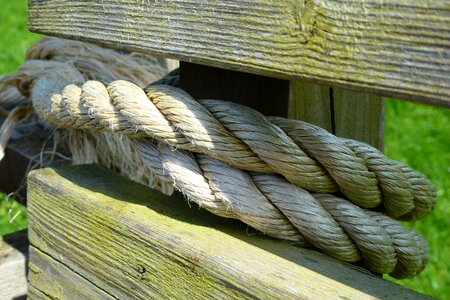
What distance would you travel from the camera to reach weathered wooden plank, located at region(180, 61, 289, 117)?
1.13 meters

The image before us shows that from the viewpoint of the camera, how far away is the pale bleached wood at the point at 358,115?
129cm

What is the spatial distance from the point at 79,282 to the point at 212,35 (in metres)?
0.54

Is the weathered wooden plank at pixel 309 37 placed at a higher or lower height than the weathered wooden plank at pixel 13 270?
higher

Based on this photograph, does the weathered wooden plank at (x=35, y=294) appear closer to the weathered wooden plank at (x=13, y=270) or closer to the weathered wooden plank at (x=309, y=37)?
the weathered wooden plank at (x=13, y=270)

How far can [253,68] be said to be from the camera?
882mm

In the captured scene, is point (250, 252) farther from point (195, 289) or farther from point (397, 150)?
point (397, 150)

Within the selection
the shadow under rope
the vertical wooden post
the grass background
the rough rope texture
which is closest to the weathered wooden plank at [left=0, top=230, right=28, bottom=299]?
the shadow under rope

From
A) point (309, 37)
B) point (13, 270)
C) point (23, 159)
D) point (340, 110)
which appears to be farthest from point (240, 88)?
point (23, 159)

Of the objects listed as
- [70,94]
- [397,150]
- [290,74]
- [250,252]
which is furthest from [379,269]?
[397,150]

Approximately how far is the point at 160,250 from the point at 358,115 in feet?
1.54

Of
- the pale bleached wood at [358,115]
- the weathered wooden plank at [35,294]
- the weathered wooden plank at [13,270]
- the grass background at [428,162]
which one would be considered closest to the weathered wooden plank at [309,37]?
the pale bleached wood at [358,115]

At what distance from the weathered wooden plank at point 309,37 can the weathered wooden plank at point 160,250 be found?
0.85 feet

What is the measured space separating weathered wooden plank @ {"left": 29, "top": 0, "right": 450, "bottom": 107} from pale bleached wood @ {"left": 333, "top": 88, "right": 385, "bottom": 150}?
0.38 meters

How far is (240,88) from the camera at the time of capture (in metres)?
1.16
